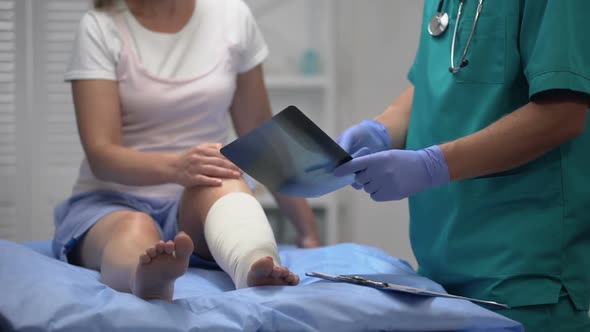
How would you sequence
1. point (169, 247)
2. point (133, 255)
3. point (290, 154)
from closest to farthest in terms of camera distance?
point (169, 247)
point (290, 154)
point (133, 255)

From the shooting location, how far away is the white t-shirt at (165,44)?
1.45 meters

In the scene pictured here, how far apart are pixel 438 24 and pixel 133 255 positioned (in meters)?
0.68

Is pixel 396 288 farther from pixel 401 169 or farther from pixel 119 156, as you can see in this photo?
pixel 119 156

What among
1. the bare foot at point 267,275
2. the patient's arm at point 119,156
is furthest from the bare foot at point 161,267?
the patient's arm at point 119,156

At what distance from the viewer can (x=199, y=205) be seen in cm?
127

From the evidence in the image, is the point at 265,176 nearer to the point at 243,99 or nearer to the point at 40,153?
the point at 243,99

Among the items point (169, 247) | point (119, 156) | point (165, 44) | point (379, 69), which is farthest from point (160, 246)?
point (379, 69)

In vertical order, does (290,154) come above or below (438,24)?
below

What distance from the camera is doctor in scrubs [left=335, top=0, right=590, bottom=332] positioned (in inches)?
39.2

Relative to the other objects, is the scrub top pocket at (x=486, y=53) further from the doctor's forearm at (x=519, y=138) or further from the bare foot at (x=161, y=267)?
the bare foot at (x=161, y=267)

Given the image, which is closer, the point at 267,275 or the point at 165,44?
the point at 267,275

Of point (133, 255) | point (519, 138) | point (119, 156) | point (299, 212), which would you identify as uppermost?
point (519, 138)

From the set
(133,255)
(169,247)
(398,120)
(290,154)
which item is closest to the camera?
(169,247)

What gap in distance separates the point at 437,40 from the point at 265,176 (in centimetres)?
42
